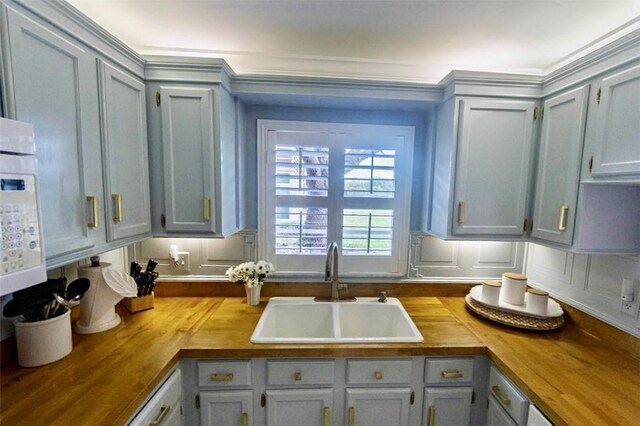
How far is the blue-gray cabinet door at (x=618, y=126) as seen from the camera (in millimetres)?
1026

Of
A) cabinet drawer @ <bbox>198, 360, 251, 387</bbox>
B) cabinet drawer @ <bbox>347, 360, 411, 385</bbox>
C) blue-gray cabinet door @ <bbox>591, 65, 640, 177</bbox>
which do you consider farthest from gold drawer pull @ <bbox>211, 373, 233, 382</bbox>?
blue-gray cabinet door @ <bbox>591, 65, 640, 177</bbox>

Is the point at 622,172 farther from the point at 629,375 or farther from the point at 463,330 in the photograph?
the point at 463,330

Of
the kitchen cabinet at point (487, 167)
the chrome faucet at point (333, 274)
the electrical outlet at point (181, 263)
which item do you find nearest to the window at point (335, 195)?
the chrome faucet at point (333, 274)

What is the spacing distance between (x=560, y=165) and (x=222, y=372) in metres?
1.94

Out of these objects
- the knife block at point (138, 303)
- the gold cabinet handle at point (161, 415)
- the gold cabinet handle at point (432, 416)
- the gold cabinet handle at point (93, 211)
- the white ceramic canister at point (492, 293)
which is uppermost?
the gold cabinet handle at point (93, 211)

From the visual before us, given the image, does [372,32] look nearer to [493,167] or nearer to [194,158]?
[493,167]

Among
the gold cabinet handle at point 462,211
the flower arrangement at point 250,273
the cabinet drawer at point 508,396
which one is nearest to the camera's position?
the cabinet drawer at point 508,396

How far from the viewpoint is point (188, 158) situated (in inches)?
56.9

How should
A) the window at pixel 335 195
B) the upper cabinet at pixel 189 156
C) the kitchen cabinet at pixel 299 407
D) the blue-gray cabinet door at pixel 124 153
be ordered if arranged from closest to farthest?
the blue-gray cabinet door at pixel 124 153, the kitchen cabinet at pixel 299 407, the upper cabinet at pixel 189 156, the window at pixel 335 195

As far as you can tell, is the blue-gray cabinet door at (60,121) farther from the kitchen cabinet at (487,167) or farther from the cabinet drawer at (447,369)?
the kitchen cabinet at (487,167)

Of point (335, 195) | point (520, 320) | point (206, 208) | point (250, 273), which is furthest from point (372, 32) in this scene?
point (520, 320)

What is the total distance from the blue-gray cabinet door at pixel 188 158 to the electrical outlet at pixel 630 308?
2.07m

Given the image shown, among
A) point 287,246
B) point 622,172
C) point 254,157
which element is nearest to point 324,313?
point 287,246

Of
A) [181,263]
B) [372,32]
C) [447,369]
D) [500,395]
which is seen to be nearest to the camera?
[500,395]
